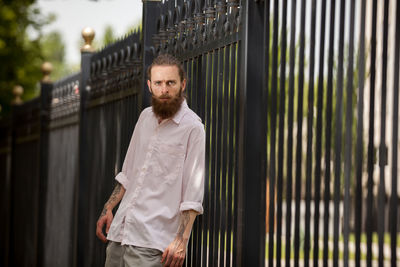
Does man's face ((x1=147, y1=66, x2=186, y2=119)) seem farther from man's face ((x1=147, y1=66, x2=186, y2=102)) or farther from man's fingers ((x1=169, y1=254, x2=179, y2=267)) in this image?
man's fingers ((x1=169, y1=254, x2=179, y2=267))

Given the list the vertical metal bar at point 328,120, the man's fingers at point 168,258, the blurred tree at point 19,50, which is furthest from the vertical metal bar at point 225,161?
the blurred tree at point 19,50

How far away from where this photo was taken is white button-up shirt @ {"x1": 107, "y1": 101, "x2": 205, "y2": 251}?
137 inches

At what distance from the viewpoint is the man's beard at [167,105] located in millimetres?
3553

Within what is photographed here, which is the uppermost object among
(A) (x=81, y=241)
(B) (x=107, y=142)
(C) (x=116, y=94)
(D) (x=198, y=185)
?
(C) (x=116, y=94)

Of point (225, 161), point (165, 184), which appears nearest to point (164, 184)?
point (165, 184)

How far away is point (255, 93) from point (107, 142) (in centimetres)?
260

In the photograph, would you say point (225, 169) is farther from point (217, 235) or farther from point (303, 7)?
point (303, 7)

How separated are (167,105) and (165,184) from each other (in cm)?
41

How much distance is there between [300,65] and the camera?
3.08 metres

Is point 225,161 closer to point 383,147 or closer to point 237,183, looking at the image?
point 237,183

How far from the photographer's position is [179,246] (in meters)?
3.37

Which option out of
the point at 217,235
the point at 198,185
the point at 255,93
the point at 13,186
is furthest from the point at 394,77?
the point at 13,186

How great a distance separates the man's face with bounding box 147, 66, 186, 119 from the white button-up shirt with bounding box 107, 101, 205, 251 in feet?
0.17

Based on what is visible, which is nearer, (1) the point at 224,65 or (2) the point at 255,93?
(2) the point at 255,93
